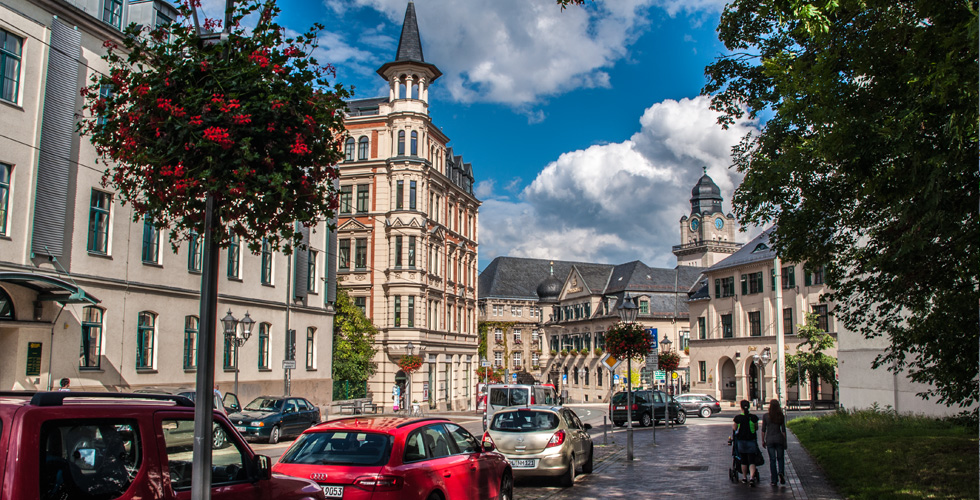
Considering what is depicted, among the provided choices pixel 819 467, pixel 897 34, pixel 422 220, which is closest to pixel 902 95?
pixel 897 34

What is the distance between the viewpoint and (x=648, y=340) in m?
27.7

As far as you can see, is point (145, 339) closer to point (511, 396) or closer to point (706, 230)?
point (511, 396)

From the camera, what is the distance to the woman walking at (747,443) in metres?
15.7

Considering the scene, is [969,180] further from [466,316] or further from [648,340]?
[466,316]

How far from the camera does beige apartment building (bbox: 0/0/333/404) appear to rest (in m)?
22.1

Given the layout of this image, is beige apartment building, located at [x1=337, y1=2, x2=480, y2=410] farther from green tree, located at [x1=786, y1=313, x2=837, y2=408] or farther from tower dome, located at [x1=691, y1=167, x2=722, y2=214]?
tower dome, located at [x1=691, y1=167, x2=722, y2=214]

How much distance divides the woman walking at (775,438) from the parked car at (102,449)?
11.8m

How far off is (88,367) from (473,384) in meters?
40.3

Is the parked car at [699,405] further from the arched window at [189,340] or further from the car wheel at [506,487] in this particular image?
the car wheel at [506,487]

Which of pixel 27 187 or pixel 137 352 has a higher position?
pixel 27 187

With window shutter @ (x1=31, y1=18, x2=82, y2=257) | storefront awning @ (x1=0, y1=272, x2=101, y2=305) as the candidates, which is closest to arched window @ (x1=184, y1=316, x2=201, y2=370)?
window shutter @ (x1=31, y1=18, x2=82, y2=257)

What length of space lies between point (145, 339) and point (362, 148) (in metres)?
27.1

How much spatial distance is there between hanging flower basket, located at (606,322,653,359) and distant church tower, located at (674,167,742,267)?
315 ft

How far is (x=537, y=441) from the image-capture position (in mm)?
15688
